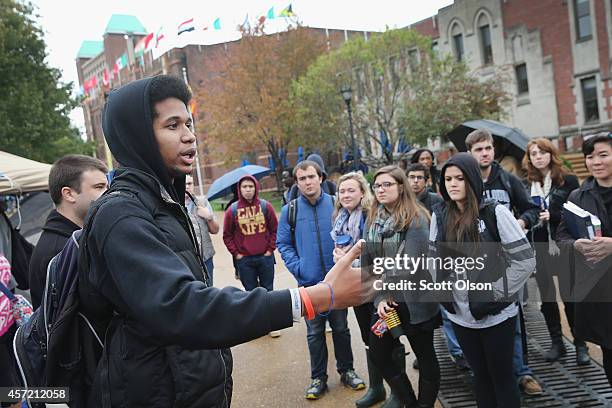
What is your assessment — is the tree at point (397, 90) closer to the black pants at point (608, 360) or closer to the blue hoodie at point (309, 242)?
the blue hoodie at point (309, 242)

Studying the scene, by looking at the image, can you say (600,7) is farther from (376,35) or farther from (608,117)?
(376,35)

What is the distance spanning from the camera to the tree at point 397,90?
23.4 m

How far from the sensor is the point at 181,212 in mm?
1782

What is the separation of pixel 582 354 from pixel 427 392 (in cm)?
181

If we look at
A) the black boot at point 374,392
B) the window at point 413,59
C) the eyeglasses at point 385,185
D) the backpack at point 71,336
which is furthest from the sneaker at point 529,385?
the window at point 413,59

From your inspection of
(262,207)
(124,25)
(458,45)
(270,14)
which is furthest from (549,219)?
(124,25)

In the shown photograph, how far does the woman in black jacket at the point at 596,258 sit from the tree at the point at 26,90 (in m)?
19.7

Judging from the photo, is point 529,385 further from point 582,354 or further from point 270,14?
point 270,14

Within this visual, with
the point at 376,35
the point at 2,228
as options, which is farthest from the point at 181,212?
the point at 376,35

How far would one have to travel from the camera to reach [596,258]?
3379mm

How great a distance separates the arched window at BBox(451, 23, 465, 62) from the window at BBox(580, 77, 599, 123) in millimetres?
6865

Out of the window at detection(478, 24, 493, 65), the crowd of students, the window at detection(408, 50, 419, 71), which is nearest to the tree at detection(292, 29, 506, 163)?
the window at detection(408, 50, 419, 71)

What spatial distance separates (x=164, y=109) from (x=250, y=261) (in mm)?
4894

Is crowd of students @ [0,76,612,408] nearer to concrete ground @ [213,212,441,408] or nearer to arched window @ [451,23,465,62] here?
concrete ground @ [213,212,441,408]
